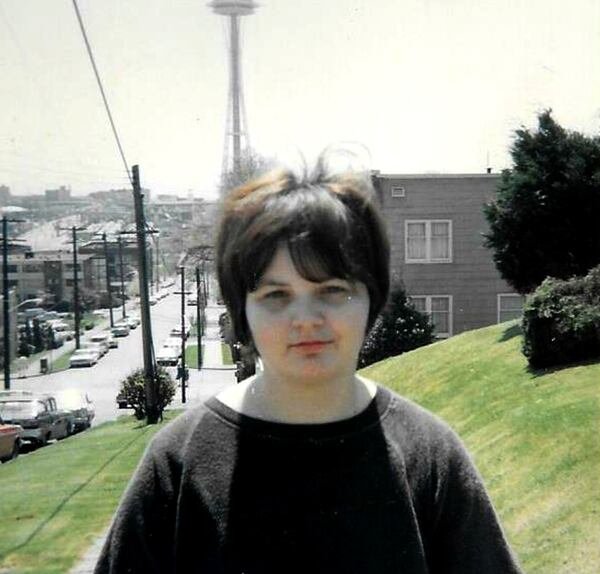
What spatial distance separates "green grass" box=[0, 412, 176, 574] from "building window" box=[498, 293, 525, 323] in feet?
6.76

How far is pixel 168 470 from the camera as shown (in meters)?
1.31

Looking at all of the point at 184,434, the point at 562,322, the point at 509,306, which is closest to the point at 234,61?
the point at 184,434

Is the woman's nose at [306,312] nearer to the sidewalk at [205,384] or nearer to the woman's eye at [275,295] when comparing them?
the woman's eye at [275,295]

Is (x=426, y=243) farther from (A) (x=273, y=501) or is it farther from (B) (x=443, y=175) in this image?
(A) (x=273, y=501)

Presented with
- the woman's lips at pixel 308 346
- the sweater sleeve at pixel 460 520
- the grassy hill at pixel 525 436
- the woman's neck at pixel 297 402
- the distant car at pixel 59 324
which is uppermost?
the woman's lips at pixel 308 346

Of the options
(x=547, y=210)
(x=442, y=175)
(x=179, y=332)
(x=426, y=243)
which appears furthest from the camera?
(x=547, y=210)

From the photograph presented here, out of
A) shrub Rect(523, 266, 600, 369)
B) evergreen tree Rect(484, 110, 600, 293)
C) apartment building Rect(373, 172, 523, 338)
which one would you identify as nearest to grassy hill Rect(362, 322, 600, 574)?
apartment building Rect(373, 172, 523, 338)

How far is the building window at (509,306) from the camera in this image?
4.67 metres

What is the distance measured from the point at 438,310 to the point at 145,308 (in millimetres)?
1843

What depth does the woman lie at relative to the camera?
1.29m

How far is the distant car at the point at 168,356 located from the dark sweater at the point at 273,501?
1646 millimetres

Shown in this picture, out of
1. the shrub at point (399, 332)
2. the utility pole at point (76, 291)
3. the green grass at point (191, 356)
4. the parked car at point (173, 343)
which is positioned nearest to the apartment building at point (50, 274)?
the utility pole at point (76, 291)

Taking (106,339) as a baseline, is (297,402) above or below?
above

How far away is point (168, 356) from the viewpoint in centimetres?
302
